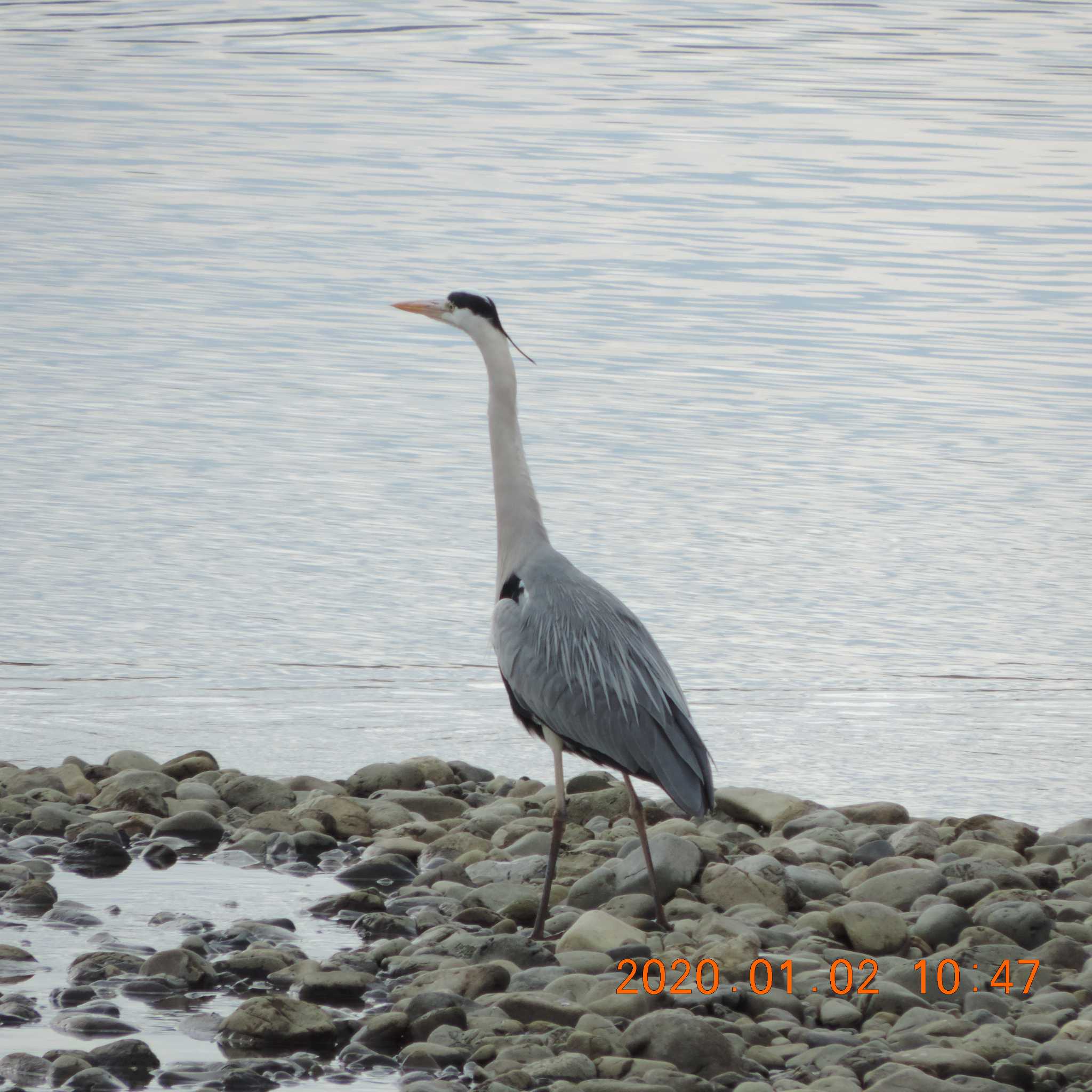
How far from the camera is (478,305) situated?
6.99 meters

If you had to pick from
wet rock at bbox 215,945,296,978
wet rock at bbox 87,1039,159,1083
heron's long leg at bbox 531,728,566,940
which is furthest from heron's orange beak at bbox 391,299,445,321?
wet rock at bbox 87,1039,159,1083

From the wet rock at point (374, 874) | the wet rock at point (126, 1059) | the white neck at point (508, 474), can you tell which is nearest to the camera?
the wet rock at point (126, 1059)

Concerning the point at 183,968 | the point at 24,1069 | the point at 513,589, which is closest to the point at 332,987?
the point at 183,968

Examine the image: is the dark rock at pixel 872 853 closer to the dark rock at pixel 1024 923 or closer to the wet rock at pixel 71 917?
the dark rock at pixel 1024 923

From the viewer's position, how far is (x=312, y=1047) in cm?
520

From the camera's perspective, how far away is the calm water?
8.66 meters

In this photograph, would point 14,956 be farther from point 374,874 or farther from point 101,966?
point 374,874

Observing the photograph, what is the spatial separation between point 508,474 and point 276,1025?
2475mm

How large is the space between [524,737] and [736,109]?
21080 mm

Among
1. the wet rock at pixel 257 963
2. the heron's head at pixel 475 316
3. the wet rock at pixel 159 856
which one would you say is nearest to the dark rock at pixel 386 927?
the wet rock at pixel 257 963

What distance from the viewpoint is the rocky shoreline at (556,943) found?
500 cm

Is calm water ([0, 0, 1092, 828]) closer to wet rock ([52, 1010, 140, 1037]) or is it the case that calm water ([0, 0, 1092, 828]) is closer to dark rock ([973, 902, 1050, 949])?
dark rock ([973, 902, 1050, 949])
